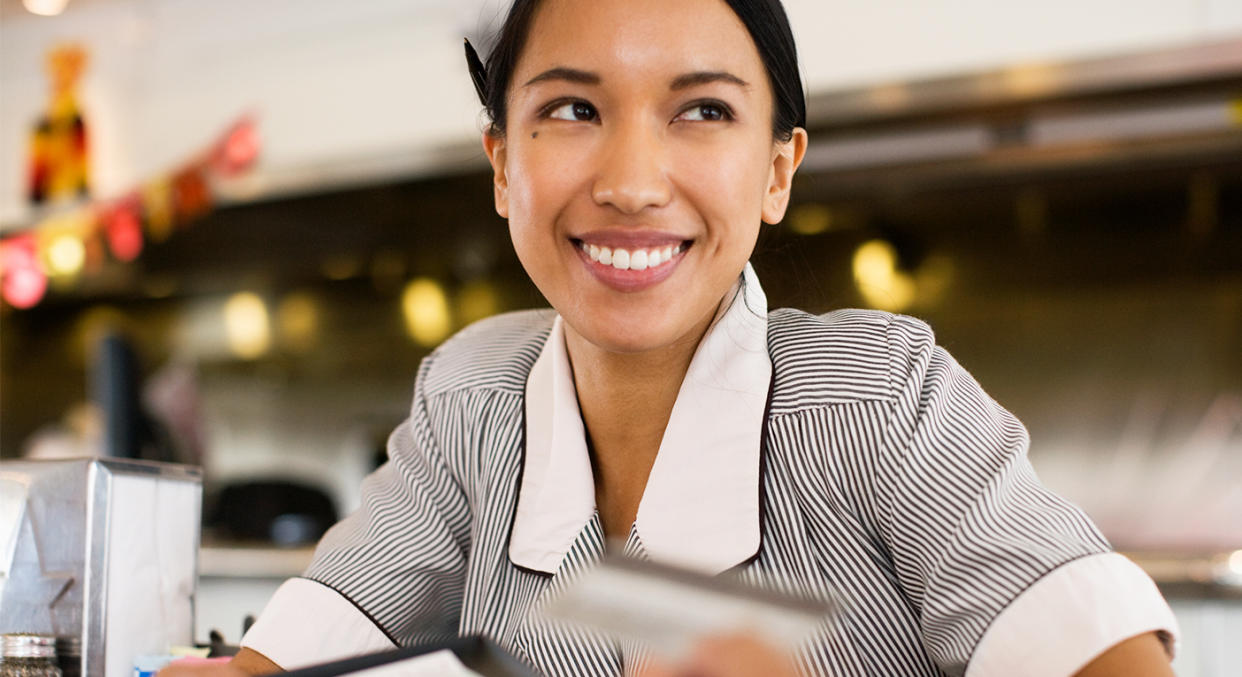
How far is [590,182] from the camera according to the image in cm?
79

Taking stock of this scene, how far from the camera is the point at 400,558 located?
36.2 inches

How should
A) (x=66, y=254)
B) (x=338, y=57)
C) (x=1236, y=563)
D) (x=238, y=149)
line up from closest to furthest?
(x=1236, y=563) → (x=338, y=57) → (x=238, y=149) → (x=66, y=254)

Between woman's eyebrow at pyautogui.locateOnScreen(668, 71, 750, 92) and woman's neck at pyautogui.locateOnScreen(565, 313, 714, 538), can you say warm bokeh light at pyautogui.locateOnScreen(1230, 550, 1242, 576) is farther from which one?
woman's eyebrow at pyautogui.locateOnScreen(668, 71, 750, 92)

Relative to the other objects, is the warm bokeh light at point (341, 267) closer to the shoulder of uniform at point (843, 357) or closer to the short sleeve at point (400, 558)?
the short sleeve at point (400, 558)

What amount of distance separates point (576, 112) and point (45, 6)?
2.81 metres

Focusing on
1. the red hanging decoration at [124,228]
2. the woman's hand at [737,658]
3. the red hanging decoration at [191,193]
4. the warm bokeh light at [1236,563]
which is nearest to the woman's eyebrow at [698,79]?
the woman's hand at [737,658]

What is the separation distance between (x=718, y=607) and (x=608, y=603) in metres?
0.05

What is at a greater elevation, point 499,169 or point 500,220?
point 499,169

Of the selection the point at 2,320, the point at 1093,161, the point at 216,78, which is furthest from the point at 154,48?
the point at 1093,161

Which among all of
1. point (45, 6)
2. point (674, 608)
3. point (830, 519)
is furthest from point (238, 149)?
point (674, 608)

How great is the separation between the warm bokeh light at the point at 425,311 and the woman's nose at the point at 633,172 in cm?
276

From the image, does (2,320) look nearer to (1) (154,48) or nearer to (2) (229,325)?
(2) (229,325)

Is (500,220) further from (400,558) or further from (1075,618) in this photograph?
(1075,618)

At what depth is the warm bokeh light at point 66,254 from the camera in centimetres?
320
